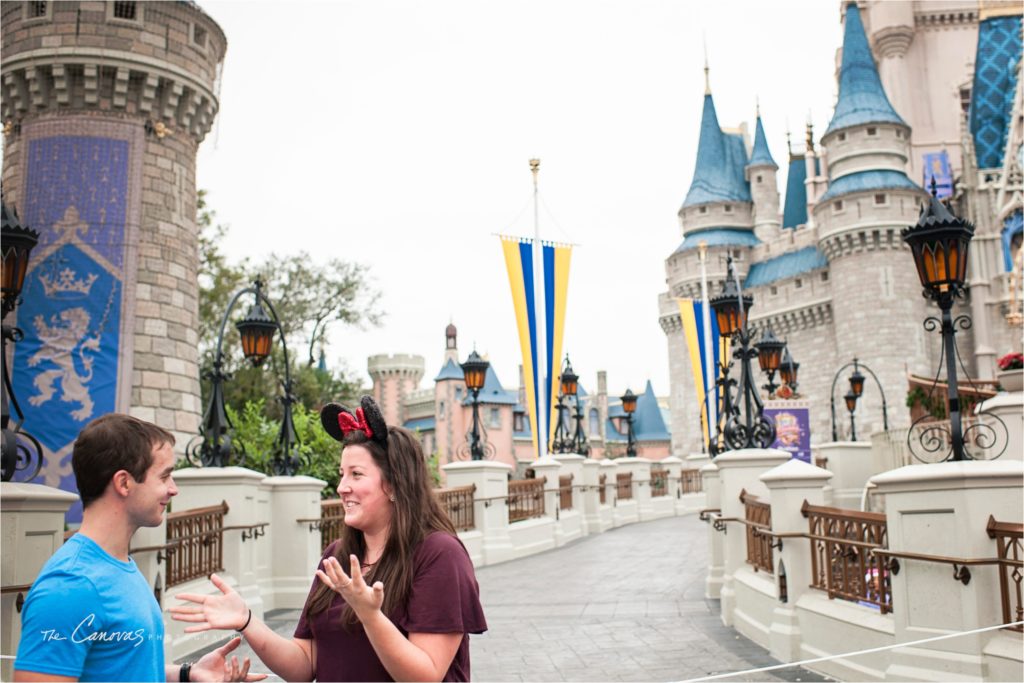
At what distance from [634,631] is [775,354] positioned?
9.62 metres

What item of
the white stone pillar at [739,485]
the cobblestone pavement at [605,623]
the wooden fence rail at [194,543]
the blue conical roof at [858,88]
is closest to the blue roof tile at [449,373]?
the blue conical roof at [858,88]

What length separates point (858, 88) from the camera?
40344 mm

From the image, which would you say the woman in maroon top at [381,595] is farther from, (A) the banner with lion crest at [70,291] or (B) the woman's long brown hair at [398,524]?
(A) the banner with lion crest at [70,291]

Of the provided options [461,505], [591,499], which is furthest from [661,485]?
[461,505]

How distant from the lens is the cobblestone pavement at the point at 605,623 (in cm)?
683

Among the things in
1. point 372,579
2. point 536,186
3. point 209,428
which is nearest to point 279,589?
point 209,428

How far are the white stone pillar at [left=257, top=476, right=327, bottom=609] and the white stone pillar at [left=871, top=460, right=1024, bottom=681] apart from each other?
7.13m

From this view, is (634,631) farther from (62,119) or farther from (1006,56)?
(1006,56)

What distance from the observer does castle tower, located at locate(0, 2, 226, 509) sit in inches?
668

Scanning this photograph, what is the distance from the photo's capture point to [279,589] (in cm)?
1069

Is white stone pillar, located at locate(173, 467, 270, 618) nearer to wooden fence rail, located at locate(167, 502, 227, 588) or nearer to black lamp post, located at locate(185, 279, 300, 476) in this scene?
wooden fence rail, located at locate(167, 502, 227, 588)

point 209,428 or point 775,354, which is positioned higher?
point 775,354

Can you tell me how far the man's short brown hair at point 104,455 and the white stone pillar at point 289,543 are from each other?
8707mm

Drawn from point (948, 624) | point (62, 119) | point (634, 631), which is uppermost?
point (62, 119)
